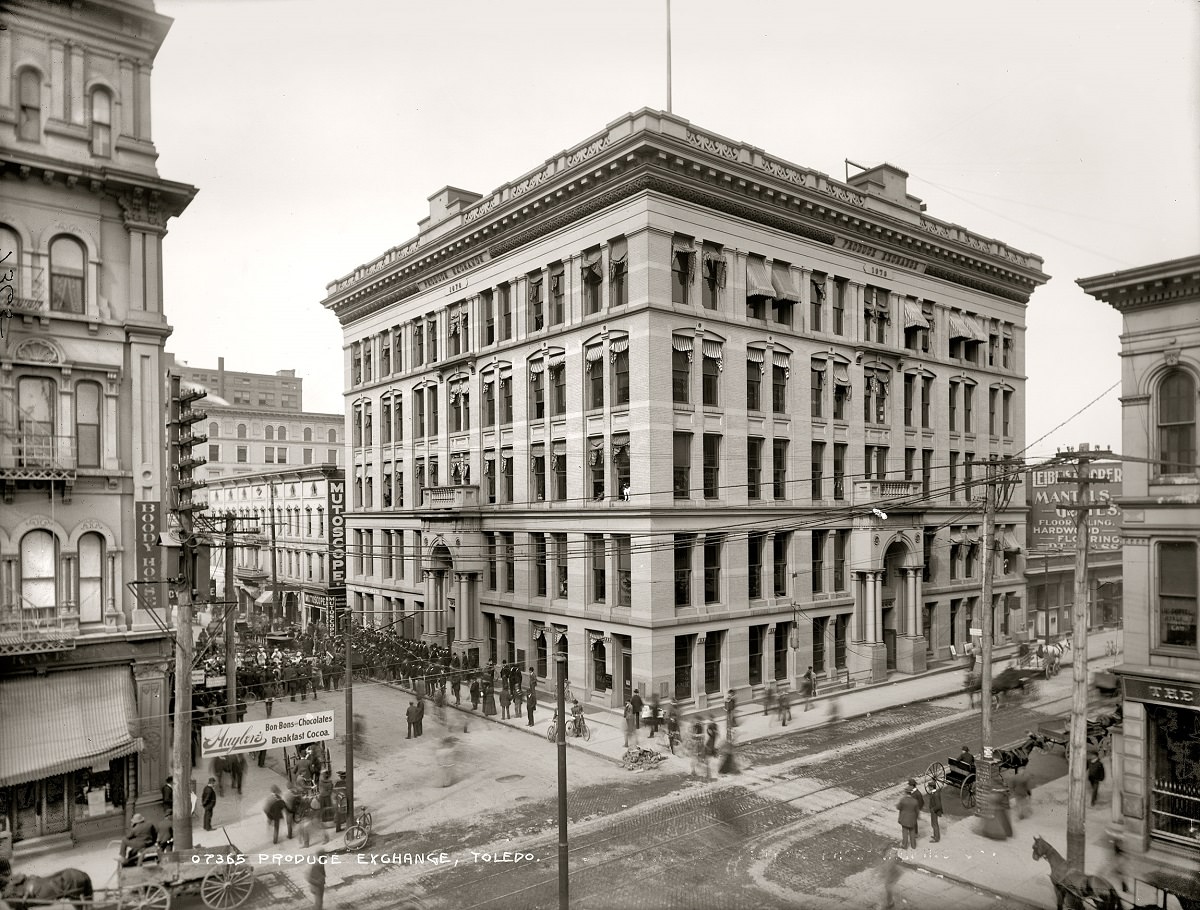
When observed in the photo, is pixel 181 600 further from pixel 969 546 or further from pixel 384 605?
pixel 969 546

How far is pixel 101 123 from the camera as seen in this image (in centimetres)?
1816

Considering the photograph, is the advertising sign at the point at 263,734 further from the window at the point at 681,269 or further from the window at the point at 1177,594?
the window at the point at 681,269

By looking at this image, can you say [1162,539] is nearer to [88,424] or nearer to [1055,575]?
[88,424]

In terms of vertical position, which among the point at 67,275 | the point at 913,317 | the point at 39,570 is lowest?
the point at 39,570

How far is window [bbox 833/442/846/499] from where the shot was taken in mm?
36094

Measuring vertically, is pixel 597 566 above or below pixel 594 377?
below

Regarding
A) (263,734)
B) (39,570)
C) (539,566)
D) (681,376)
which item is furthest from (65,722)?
(681,376)

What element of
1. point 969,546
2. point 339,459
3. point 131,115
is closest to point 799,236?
point 969,546

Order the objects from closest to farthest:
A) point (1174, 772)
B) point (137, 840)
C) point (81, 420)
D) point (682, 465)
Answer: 1. point (137, 840)
2. point (1174, 772)
3. point (81, 420)
4. point (682, 465)

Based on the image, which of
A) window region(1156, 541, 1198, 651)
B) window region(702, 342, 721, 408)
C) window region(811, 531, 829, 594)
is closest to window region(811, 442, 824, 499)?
window region(811, 531, 829, 594)

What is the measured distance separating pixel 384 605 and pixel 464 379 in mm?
15634

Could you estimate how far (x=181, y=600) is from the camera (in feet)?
53.2

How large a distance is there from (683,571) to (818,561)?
8080 millimetres

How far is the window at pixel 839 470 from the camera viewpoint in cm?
3609
